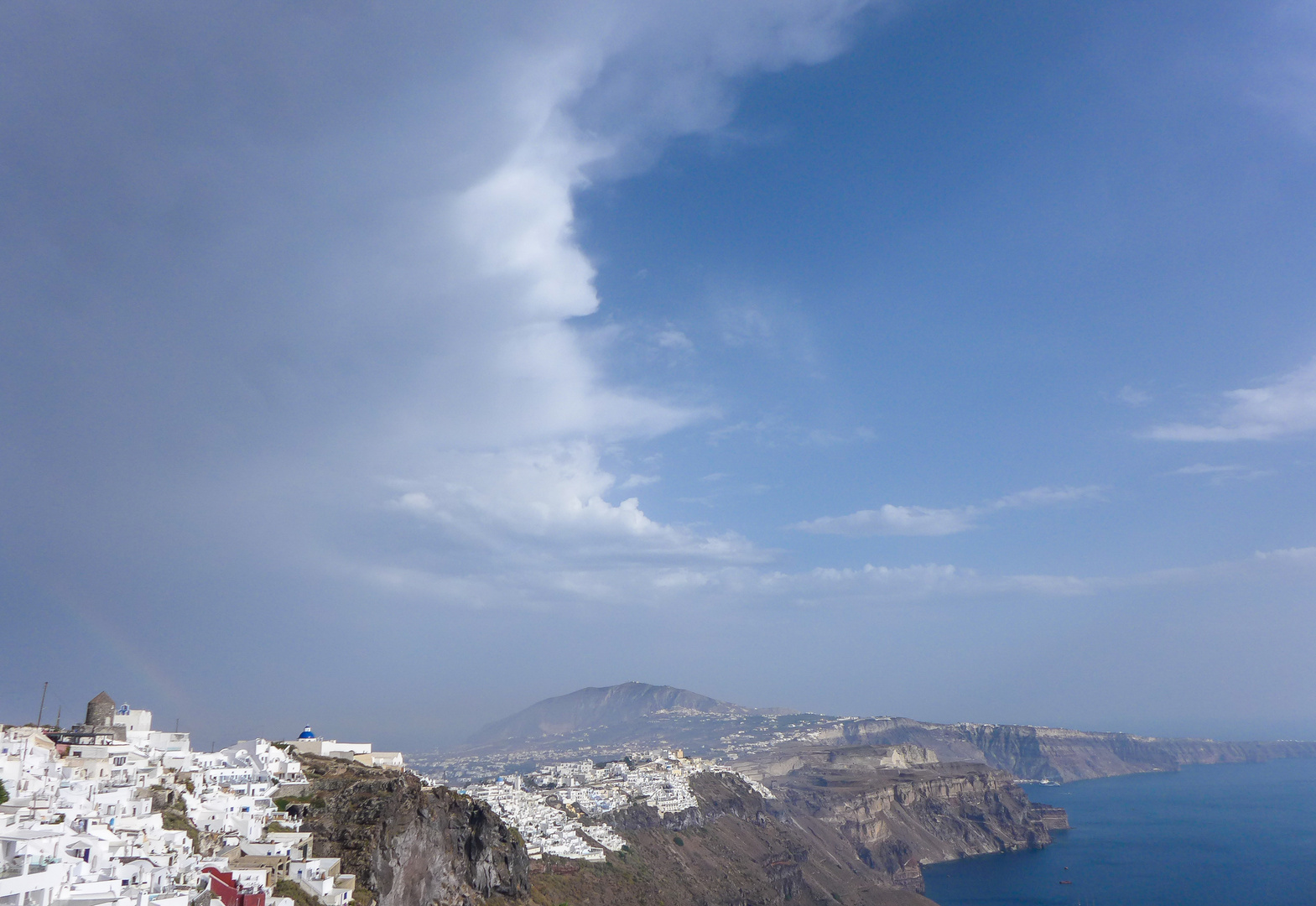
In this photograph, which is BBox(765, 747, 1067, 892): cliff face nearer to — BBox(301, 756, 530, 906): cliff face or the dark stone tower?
BBox(301, 756, 530, 906): cliff face

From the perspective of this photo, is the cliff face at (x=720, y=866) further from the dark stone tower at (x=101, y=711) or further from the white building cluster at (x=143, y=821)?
the dark stone tower at (x=101, y=711)

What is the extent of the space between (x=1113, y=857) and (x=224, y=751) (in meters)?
134

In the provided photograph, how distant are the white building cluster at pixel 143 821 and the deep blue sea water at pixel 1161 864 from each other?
319ft

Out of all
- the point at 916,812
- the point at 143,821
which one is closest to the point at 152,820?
the point at 143,821

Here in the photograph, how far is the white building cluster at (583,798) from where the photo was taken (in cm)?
7919

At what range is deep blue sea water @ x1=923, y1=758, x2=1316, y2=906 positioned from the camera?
100625 millimetres

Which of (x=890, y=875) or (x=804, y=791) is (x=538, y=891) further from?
(x=804, y=791)

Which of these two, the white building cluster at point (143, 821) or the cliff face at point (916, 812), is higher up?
the white building cluster at point (143, 821)

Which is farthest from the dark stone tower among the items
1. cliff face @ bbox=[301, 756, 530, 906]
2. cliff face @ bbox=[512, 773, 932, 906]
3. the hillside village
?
cliff face @ bbox=[512, 773, 932, 906]

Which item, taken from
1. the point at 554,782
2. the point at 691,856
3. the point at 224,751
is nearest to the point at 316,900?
the point at 224,751

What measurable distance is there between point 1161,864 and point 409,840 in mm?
122639

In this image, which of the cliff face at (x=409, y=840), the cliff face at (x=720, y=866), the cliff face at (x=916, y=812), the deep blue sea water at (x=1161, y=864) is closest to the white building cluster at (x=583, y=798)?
the cliff face at (x=720, y=866)

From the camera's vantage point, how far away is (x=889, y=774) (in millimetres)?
168625

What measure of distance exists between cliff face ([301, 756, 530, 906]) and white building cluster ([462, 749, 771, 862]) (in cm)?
1935
